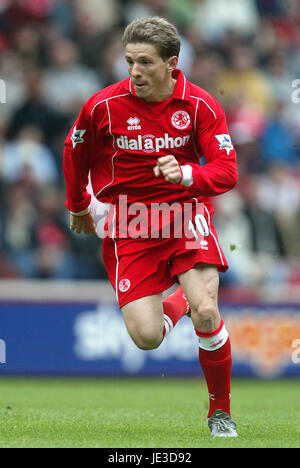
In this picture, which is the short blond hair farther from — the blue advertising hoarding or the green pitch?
the blue advertising hoarding

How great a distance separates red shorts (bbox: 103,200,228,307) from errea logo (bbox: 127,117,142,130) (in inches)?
27.6

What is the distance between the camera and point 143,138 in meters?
5.65

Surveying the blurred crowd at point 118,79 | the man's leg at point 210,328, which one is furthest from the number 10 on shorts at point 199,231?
the blurred crowd at point 118,79

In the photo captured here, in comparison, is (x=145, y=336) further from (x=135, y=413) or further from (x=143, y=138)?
(x=135, y=413)

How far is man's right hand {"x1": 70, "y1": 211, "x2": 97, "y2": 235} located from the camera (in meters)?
6.05

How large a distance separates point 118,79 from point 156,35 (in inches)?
254

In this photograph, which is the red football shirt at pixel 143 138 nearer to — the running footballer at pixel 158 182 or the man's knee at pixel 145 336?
the running footballer at pixel 158 182

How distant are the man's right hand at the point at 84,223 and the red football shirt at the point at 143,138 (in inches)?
8.6

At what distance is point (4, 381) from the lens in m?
10.1

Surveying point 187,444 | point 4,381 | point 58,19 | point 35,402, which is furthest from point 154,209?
point 58,19

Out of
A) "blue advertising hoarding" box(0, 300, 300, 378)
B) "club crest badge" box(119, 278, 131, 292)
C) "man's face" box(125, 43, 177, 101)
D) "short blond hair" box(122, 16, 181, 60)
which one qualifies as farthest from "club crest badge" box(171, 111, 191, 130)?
"blue advertising hoarding" box(0, 300, 300, 378)

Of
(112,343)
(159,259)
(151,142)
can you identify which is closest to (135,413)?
(159,259)

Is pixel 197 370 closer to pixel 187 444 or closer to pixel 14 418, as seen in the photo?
pixel 14 418

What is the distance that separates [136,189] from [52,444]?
178 cm
